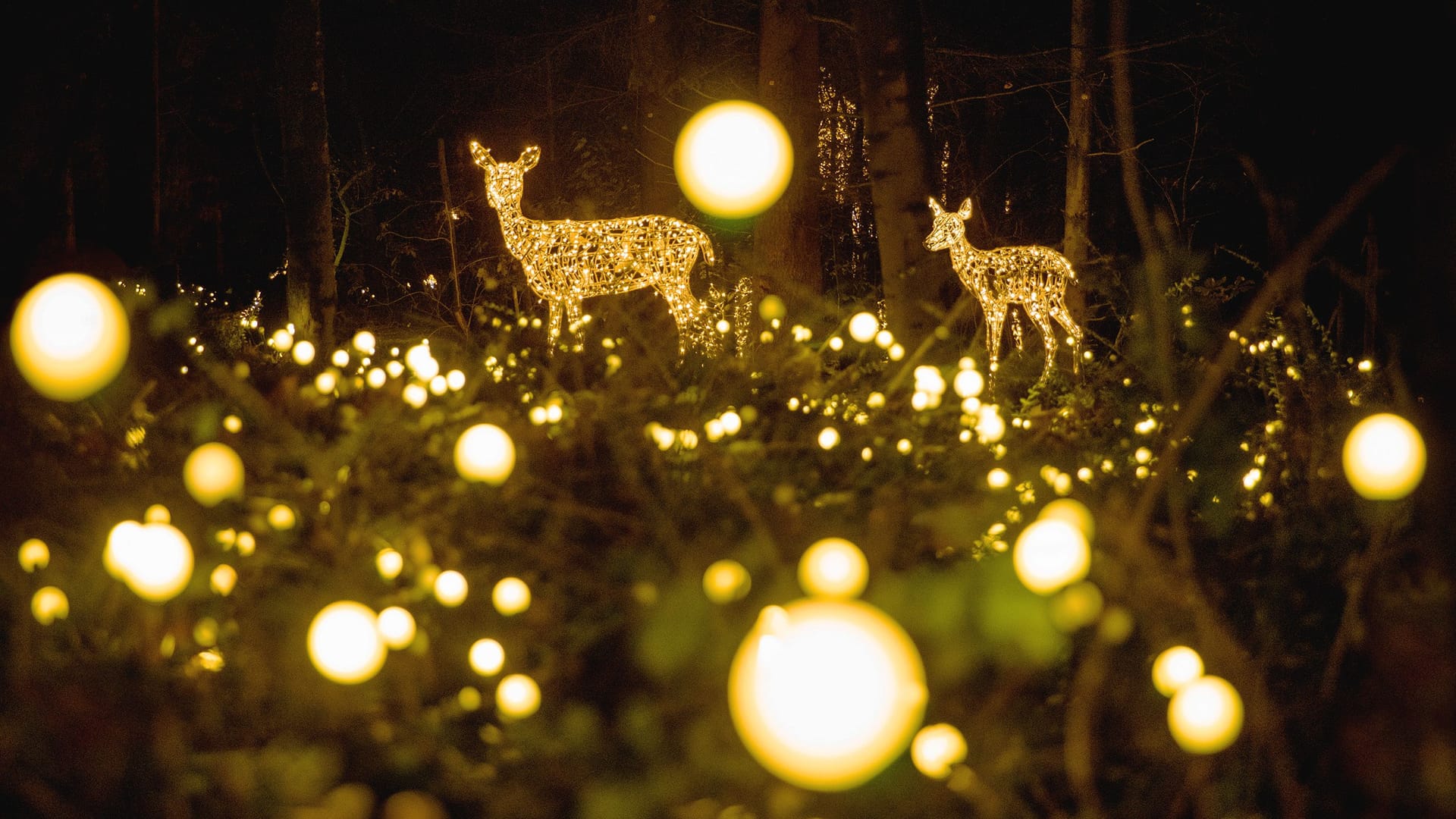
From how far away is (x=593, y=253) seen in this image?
7.07 m

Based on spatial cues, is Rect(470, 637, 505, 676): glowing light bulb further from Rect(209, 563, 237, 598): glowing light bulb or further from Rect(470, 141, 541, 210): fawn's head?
Rect(470, 141, 541, 210): fawn's head

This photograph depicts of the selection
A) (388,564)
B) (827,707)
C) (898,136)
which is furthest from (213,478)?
(898,136)

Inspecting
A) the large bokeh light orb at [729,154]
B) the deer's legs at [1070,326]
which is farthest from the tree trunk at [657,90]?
the deer's legs at [1070,326]

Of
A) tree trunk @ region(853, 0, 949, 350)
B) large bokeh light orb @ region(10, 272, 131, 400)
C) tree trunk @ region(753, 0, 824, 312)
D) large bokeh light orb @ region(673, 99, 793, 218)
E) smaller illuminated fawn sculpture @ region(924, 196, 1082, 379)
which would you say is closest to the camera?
large bokeh light orb @ region(10, 272, 131, 400)

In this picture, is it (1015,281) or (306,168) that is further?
(306,168)

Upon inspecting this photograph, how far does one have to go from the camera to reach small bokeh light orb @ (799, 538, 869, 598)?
2.71 metres

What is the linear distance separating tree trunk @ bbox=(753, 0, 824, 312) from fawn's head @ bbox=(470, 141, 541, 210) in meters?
2.03

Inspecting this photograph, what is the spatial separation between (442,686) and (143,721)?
668mm

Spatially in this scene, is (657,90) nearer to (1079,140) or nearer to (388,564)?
(1079,140)

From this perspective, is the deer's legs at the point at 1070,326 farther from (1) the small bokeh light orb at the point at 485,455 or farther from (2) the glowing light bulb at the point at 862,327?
(1) the small bokeh light orb at the point at 485,455

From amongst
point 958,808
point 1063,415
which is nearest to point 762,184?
point 1063,415

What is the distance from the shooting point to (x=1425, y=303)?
9.02ft

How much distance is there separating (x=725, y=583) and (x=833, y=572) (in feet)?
0.88

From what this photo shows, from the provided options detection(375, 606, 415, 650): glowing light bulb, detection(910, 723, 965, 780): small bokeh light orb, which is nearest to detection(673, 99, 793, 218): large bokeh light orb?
detection(375, 606, 415, 650): glowing light bulb
